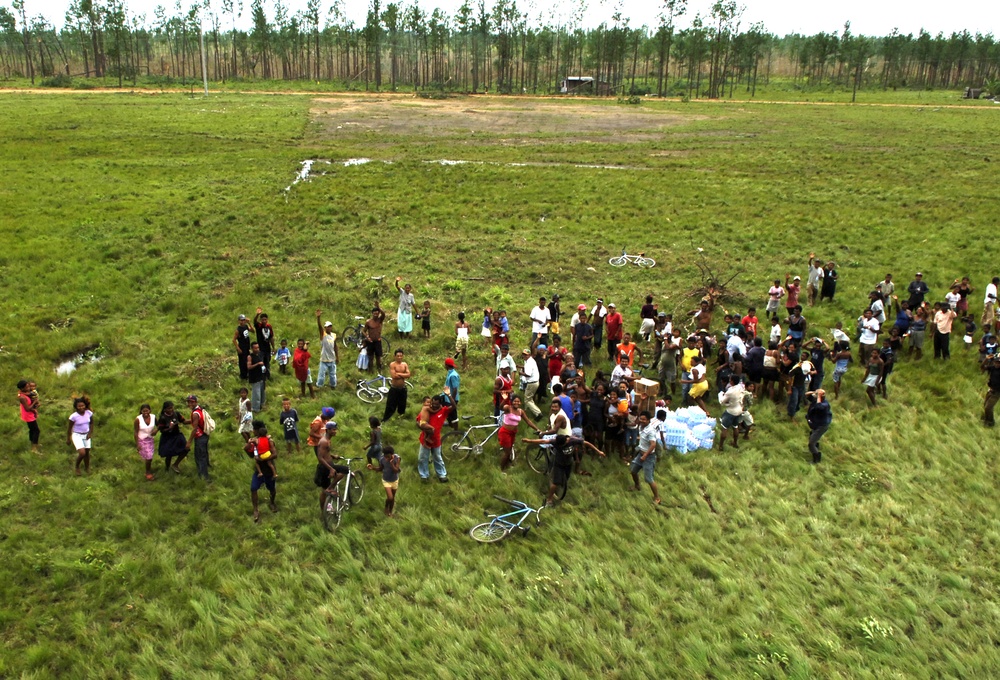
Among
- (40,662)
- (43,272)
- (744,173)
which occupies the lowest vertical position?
(40,662)

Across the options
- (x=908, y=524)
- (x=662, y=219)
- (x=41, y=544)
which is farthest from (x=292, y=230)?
(x=908, y=524)

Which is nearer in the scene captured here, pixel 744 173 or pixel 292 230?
pixel 292 230

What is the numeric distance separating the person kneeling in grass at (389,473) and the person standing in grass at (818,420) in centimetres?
790

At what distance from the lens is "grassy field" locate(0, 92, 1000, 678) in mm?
8742

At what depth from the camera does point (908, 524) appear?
432 inches

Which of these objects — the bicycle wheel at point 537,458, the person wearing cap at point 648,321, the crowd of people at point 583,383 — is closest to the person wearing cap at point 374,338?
the crowd of people at point 583,383

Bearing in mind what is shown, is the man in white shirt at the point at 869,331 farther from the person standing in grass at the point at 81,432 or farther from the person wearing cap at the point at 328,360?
the person standing in grass at the point at 81,432

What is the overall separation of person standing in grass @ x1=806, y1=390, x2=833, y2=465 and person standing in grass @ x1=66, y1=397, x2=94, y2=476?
44.2ft

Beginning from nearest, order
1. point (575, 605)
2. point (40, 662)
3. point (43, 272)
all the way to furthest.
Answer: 1. point (40, 662)
2. point (575, 605)
3. point (43, 272)

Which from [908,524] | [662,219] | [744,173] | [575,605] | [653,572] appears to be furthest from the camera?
[744,173]

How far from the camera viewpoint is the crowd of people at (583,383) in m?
11.7

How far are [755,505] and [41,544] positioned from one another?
38.0 ft

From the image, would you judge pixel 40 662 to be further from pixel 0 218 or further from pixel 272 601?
pixel 0 218

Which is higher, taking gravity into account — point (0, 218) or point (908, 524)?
point (0, 218)
